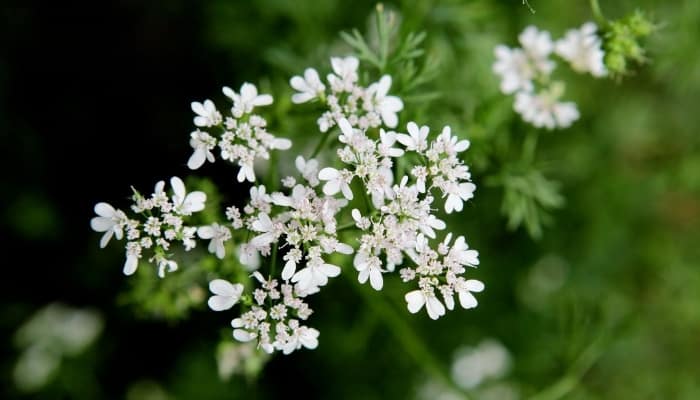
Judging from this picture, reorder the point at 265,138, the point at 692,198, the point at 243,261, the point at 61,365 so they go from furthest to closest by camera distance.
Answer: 1. the point at 692,198
2. the point at 61,365
3. the point at 265,138
4. the point at 243,261

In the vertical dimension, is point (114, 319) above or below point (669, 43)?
below

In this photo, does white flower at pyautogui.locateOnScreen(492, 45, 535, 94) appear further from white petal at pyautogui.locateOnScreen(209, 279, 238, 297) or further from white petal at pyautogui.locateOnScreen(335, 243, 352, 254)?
white petal at pyautogui.locateOnScreen(209, 279, 238, 297)

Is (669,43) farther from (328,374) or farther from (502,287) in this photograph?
(328,374)

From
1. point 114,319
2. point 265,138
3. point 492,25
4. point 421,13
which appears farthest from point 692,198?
point 114,319

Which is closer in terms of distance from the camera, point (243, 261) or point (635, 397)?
point (243, 261)

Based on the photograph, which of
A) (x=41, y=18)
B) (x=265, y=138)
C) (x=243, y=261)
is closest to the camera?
(x=243, y=261)
